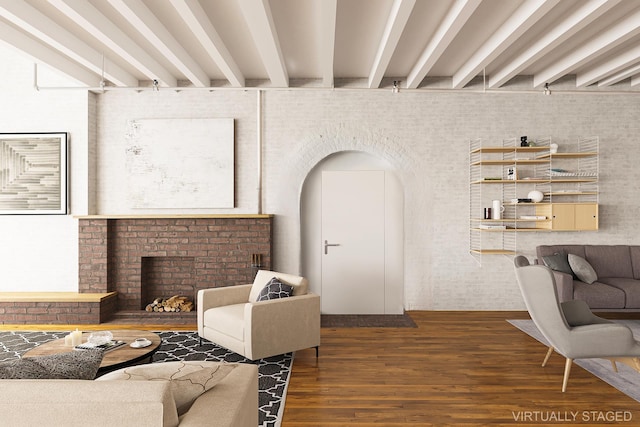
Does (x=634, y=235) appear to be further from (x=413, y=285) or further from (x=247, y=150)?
(x=247, y=150)

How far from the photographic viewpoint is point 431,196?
5.80 m

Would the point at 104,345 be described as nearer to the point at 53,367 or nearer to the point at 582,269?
the point at 53,367

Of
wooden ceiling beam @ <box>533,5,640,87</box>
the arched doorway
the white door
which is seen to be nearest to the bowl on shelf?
wooden ceiling beam @ <box>533,5,640,87</box>

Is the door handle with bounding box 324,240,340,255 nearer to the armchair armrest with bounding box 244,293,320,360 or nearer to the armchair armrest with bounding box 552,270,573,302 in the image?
the armchair armrest with bounding box 244,293,320,360

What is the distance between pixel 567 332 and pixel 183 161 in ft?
16.0

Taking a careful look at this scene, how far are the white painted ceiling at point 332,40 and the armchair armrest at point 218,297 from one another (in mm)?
2517

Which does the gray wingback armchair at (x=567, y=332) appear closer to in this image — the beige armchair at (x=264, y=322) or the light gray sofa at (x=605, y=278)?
the light gray sofa at (x=605, y=278)

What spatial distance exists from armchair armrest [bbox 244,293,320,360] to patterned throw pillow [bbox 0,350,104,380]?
197 cm

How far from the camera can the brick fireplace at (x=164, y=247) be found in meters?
5.55

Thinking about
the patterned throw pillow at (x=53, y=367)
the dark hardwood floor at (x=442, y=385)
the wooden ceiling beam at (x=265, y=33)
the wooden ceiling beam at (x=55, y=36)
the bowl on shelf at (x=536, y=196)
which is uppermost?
the wooden ceiling beam at (x=55, y=36)

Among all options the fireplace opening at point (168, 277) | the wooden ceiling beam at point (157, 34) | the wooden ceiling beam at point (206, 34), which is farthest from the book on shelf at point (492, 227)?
the wooden ceiling beam at point (157, 34)

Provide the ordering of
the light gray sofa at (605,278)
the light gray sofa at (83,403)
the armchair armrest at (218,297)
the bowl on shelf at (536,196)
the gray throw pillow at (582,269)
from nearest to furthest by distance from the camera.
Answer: the light gray sofa at (83,403), the armchair armrest at (218,297), the light gray sofa at (605,278), the gray throw pillow at (582,269), the bowl on shelf at (536,196)

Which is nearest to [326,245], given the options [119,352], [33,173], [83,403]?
[119,352]

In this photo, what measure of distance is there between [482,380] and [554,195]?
11.1ft
